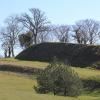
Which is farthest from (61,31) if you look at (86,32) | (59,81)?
(59,81)

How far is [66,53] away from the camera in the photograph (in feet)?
304

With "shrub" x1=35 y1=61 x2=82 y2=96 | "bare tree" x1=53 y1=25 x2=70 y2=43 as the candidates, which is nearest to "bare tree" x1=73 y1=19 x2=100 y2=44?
"bare tree" x1=53 y1=25 x2=70 y2=43

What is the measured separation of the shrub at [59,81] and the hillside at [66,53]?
36772mm

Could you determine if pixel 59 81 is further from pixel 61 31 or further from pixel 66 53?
pixel 61 31

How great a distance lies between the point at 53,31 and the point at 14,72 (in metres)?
77.8

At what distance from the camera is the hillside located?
8644 cm

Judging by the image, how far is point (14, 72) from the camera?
75.7m

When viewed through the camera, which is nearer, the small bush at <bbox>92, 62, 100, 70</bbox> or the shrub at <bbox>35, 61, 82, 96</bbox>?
the shrub at <bbox>35, 61, 82, 96</bbox>

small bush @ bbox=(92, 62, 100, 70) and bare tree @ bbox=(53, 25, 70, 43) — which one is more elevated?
bare tree @ bbox=(53, 25, 70, 43)

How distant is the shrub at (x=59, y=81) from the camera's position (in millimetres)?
45906

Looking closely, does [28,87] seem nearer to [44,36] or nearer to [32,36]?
[32,36]

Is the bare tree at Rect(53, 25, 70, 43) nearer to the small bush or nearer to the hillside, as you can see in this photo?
the hillside

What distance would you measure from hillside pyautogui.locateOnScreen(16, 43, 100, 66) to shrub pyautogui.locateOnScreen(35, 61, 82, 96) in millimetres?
36772

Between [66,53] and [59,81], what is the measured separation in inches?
1834
